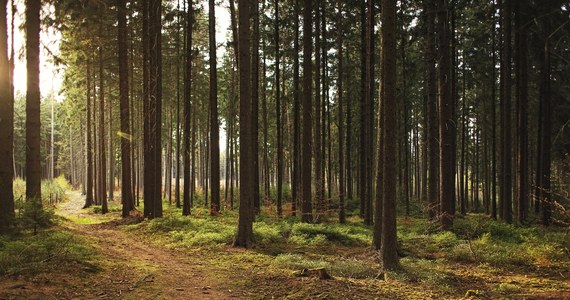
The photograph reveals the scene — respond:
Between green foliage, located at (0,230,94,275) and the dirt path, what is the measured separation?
0.64m

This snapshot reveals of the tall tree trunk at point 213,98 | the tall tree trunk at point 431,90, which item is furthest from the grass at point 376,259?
the tall tree trunk at point 213,98

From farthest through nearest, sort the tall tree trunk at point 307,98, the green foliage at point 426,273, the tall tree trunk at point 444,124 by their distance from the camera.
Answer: the tall tree trunk at point 307,98 < the tall tree trunk at point 444,124 < the green foliage at point 426,273

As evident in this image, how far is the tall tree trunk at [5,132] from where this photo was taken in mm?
Answer: 10281

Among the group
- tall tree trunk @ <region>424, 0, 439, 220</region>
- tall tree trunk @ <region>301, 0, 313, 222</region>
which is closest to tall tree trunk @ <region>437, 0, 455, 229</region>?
tall tree trunk @ <region>424, 0, 439, 220</region>

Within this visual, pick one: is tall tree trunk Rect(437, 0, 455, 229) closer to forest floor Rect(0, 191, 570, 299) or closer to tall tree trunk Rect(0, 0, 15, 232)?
forest floor Rect(0, 191, 570, 299)

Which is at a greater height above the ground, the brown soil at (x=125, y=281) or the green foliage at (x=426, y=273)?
the brown soil at (x=125, y=281)

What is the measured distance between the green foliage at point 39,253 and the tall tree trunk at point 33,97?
8.31 ft

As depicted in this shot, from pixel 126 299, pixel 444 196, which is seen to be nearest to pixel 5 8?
pixel 126 299

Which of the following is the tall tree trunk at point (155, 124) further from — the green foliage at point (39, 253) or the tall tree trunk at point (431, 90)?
the tall tree trunk at point (431, 90)

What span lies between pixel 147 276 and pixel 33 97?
7.84m

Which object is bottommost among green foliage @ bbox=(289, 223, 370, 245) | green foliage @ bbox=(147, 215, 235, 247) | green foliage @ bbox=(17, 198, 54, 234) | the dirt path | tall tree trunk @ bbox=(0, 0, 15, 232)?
green foliage @ bbox=(289, 223, 370, 245)

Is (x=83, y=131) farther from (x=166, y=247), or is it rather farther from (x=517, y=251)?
(x=517, y=251)

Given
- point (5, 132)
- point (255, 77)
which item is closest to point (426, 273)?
point (5, 132)

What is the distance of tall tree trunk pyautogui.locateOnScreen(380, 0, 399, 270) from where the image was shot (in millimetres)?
8406
